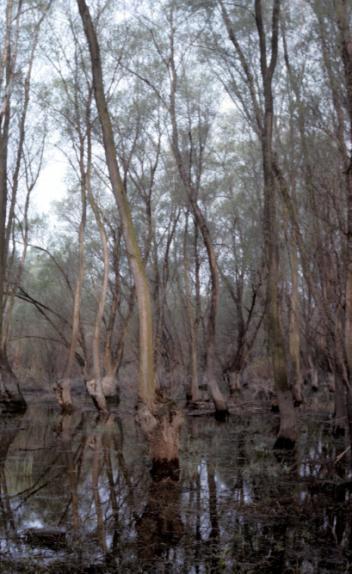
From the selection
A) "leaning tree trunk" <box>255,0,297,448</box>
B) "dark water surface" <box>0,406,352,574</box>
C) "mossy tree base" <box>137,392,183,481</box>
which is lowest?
"dark water surface" <box>0,406,352,574</box>

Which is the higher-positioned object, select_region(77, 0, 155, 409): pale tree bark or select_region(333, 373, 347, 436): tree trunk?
select_region(77, 0, 155, 409): pale tree bark

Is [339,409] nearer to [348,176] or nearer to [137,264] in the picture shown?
[137,264]

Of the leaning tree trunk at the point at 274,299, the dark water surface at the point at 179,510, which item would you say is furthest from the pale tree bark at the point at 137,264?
the leaning tree trunk at the point at 274,299

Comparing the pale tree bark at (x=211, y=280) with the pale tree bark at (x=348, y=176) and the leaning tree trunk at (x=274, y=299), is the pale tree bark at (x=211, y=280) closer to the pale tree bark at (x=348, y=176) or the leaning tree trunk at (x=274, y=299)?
the leaning tree trunk at (x=274, y=299)

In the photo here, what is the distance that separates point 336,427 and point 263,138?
17.6 ft

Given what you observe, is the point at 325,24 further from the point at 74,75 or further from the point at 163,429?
the point at 74,75

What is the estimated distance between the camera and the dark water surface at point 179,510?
3.98 meters

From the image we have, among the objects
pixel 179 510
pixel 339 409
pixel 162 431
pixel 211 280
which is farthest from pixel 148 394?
pixel 211 280

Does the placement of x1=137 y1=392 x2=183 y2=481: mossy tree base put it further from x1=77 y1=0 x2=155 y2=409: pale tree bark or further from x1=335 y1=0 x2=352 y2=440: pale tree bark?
x1=335 y1=0 x2=352 y2=440: pale tree bark

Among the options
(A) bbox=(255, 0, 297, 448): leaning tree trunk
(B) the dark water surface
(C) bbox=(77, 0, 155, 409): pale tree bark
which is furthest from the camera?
(A) bbox=(255, 0, 297, 448): leaning tree trunk

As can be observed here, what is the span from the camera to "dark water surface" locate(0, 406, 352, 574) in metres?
3.98

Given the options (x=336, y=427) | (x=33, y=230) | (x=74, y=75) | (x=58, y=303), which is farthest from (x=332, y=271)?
(x=58, y=303)

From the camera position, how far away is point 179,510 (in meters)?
5.42

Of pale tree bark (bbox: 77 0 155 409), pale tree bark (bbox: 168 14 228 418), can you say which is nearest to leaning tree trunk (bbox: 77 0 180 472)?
pale tree bark (bbox: 77 0 155 409)
